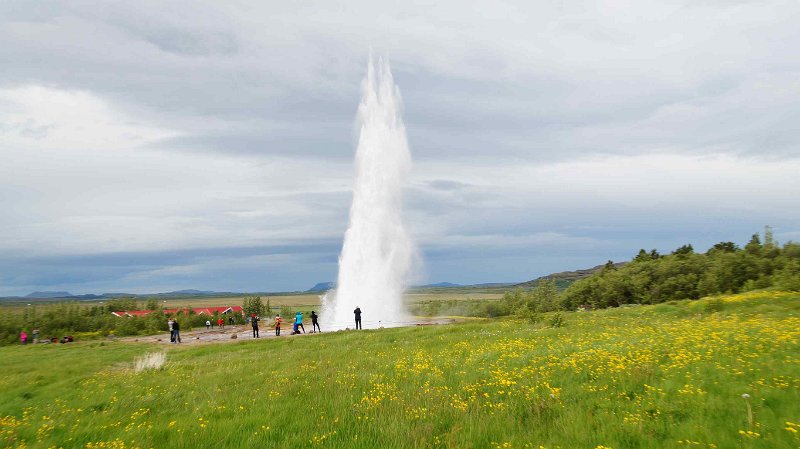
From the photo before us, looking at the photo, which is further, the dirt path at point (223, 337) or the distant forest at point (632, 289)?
A: the distant forest at point (632, 289)

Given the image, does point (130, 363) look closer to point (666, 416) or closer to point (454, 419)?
point (454, 419)

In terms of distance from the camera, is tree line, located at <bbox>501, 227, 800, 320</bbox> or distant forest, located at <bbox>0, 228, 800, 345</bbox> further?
distant forest, located at <bbox>0, 228, 800, 345</bbox>

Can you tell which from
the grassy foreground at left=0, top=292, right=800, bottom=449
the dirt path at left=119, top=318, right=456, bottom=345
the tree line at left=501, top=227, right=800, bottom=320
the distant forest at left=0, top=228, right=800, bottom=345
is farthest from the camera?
the distant forest at left=0, top=228, right=800, bottom=345

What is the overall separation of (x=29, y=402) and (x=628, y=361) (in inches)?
762

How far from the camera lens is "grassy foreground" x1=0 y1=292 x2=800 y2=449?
824 cm

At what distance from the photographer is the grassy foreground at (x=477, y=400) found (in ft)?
27.0

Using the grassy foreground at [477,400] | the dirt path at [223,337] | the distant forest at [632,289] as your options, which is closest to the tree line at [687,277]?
the distant forest at [632,289]

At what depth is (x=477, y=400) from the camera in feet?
35.3

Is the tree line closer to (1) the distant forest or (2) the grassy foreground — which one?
(1) the distant forest

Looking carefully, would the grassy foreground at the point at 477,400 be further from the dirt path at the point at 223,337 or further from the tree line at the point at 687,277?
the dirt path at the point at 223,337

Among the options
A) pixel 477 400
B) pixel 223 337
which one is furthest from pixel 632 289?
pixel 477 400

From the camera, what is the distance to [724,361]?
1146cm

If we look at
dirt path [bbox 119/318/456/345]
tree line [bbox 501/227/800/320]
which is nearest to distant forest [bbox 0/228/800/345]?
tree line [bbox 501/227/800/320]

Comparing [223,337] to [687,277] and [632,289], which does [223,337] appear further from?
[687,277]
